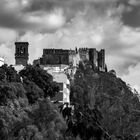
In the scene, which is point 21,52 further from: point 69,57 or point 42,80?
point 42,80

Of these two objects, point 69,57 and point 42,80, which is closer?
point 42,80

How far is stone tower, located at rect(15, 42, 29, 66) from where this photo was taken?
13700 cm

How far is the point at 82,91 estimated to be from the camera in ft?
297

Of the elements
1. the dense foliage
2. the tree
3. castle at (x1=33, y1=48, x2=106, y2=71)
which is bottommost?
the dense foliage

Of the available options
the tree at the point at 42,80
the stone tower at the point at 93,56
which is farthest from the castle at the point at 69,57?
the tree at the point at 42,80

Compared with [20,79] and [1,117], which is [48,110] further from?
[20,79]

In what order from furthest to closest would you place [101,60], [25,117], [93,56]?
1. [101,60]
2. [93,56]
3. [25,117]

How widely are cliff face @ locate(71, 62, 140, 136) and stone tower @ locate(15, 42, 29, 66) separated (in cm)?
1515

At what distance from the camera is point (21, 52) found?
139 meters

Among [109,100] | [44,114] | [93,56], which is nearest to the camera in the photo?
[44,114]

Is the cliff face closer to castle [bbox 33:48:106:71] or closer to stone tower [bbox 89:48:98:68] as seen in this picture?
castle [bbox 33:48:106:71]

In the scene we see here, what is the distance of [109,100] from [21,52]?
171 feet

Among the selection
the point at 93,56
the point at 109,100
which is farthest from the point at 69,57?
the point at 109,100

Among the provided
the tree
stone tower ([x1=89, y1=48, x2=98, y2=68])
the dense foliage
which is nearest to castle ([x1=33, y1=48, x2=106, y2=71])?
stone tower ([x1=89, y1=48, x2=98, y2=68])
